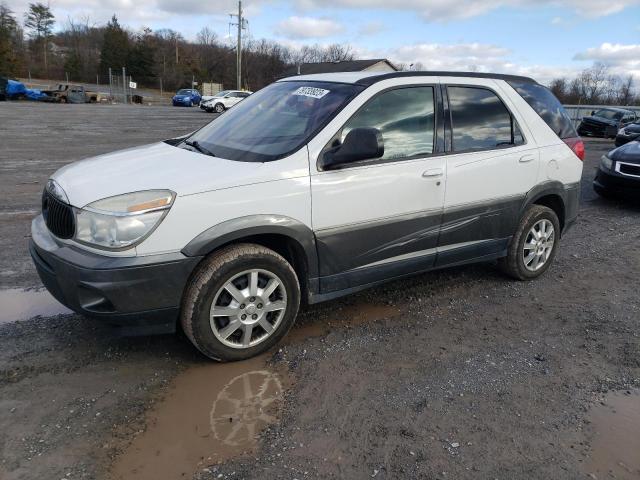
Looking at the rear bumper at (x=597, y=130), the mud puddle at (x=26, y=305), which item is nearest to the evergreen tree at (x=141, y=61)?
the rear bumper at (x=597, y=130)

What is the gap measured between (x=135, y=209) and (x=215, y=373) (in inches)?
45.3

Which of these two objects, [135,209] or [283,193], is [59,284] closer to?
[135,209]

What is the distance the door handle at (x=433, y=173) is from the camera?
392 centimetres

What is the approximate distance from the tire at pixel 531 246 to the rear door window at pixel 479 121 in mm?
719

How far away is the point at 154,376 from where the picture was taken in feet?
10.6

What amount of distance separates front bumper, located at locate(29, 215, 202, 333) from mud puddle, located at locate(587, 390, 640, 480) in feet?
7.94

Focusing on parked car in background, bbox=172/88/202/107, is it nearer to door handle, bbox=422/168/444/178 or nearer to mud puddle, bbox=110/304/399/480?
door handle, bbox=422/168/444/178

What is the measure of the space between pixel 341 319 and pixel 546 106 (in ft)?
9.42

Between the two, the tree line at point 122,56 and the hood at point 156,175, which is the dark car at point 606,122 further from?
the tree line at point 122,56

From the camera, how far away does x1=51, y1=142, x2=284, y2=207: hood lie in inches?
122

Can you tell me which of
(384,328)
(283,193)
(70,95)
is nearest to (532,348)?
(384,328)

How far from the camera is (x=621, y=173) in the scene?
28.2 feet

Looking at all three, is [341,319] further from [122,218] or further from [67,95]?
[67,95]

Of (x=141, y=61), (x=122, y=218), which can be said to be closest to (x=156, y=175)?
(x=122, y=218)
